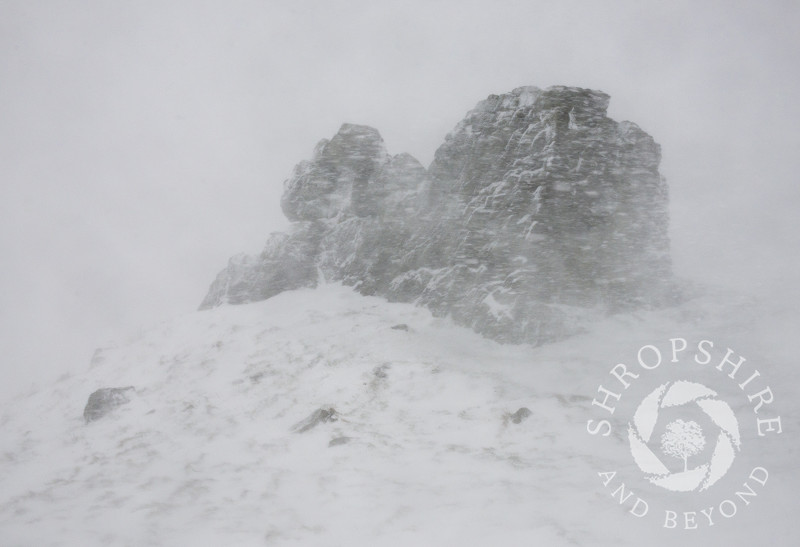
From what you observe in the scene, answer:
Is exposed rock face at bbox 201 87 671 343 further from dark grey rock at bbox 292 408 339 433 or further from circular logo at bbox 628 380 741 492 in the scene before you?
dark grey rock at bbox 292 408 339 433

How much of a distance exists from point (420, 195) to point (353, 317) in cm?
916

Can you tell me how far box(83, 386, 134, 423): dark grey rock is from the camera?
62.3 feet

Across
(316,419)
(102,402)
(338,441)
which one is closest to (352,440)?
(338,441)

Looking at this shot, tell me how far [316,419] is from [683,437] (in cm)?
1127

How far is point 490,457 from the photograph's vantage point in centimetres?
1286

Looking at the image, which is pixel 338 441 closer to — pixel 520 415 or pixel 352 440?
pixel 352 440

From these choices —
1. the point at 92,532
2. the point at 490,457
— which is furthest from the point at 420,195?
the point at 92,532

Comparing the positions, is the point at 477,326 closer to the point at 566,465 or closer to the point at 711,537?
the point at 566,465

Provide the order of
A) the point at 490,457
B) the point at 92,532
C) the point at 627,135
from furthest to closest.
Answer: the point at 627,135 < the point at 490,457 < the point at 92,532

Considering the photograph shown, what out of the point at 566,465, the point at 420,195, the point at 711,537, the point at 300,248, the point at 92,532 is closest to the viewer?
the point at 711,537

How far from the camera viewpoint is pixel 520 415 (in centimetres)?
1512

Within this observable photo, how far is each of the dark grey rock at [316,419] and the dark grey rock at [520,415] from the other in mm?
6134

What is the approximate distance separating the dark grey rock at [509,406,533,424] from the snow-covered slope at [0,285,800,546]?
114 mm

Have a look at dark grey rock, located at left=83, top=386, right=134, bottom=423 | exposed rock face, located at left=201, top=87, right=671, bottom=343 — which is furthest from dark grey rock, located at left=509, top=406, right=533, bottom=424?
dark grey rock, located at left=83, top=386, right=134, bottom=423
